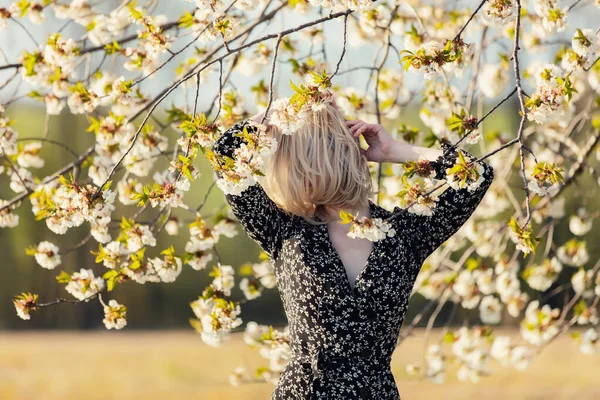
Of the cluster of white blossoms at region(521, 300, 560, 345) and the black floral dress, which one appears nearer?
the black floral dress

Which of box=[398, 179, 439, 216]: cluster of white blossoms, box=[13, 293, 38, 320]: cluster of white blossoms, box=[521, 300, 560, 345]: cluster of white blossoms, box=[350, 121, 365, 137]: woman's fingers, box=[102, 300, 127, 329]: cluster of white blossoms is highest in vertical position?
box=[521, 300, 560, 345]: cluster of white blossoms

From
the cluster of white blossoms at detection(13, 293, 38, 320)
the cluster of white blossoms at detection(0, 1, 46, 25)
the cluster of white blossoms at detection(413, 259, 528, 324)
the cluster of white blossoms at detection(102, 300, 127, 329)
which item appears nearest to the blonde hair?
the cluster of white blossoms at detection(102, 300, 127, 329)

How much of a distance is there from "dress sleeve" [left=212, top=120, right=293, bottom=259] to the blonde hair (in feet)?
0.13

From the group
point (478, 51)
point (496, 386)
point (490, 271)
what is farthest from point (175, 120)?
point (496, 386)

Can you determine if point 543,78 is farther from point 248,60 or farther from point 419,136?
point 248,60

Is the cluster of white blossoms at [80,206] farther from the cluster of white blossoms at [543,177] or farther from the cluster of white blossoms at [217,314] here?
the cluster of white blossoms at [543,177]

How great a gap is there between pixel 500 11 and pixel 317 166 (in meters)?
0.56

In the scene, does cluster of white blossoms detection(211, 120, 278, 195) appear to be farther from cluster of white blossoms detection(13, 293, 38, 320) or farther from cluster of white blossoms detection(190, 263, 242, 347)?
cluster of white blossoms detection(13, 293, 38, 320)

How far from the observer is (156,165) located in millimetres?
9258

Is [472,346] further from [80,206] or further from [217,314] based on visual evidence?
[80,206]

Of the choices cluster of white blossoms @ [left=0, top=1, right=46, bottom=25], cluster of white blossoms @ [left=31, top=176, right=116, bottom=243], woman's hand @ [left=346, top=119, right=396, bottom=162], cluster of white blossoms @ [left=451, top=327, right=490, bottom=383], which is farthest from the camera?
cluster of white blossoms @ [left=451, top=327, right=490, bottom=383]

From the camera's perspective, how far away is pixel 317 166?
1688 millimetres

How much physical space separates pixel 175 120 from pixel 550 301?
22.8 ft

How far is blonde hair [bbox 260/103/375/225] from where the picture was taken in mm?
1687
